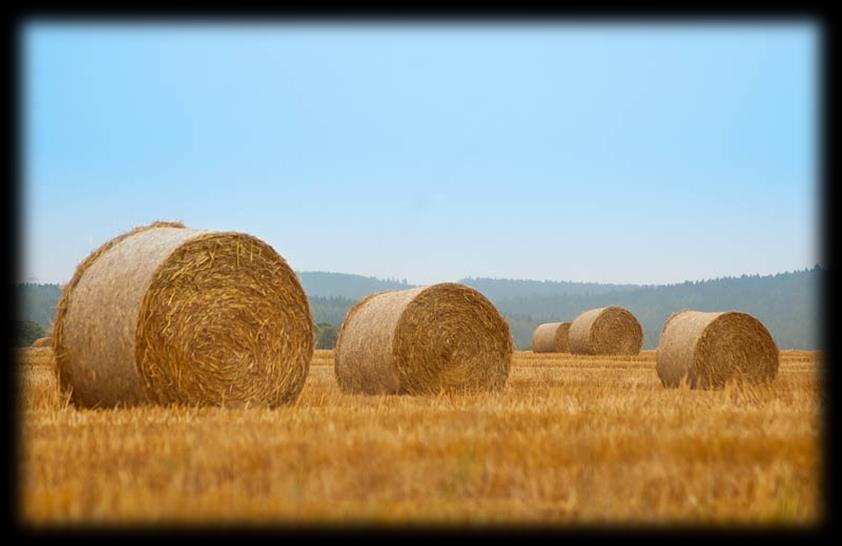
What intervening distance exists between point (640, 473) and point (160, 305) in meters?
5.71

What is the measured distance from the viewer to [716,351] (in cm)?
1530

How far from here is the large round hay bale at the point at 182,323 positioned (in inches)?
353

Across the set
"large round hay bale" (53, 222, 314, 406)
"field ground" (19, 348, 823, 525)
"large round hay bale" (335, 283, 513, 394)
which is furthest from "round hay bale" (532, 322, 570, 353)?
"field ground" (19, 348, 823, 525)


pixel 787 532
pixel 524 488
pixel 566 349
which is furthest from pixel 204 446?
pixel 566 349

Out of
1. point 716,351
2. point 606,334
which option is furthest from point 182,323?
point 606,334

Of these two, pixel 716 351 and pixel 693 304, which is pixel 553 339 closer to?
pixel 716 351

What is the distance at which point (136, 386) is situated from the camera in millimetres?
8820

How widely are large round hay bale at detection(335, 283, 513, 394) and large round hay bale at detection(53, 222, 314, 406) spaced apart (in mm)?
1968

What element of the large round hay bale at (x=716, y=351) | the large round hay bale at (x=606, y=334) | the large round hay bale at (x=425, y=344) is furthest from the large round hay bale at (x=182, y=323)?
the large round hay bale at (x=606, y=334)

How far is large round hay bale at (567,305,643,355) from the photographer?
98.7 feet

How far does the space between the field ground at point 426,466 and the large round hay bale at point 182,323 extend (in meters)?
0.84

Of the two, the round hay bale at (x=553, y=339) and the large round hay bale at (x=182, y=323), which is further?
the round hay bale at (x=553, y=339)

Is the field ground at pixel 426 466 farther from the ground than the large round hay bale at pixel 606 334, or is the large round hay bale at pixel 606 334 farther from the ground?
the field ground at pixel 426 466

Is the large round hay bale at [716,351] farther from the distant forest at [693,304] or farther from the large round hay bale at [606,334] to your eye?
the distant forest at [693,304]
